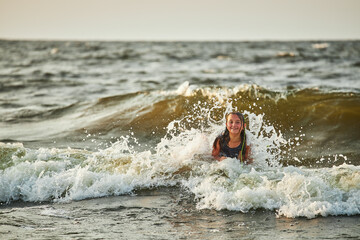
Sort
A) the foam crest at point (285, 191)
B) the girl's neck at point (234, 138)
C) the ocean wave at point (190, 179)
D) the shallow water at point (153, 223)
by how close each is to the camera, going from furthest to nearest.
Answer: the girl's neck at point (234, 138) → the ocean wave at point (190, 179) → the foam crest at point (285, 191) → the shallow water at point (153, 223)

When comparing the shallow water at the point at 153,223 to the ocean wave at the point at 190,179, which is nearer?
the shallow water at the point at 153,223

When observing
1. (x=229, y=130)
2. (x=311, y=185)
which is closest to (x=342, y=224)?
(x=311, y=185)

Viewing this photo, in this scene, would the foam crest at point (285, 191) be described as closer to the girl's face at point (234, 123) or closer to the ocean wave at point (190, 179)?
the ocean wave at point (190, 179)

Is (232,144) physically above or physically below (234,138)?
below

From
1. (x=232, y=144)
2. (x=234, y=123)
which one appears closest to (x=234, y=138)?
(x=232, y=144)

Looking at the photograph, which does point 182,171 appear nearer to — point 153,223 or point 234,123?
point 234,123

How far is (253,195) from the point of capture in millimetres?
6281

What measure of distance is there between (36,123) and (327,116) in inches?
313

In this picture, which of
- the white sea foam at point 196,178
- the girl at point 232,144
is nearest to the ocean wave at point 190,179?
the white sea foam at point 196,178

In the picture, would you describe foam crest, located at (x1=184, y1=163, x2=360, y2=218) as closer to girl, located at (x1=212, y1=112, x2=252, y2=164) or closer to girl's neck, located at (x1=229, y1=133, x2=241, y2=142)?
girl, located at (x1=212, y1=112, x2=252, y2=164)

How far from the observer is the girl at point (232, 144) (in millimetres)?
7684

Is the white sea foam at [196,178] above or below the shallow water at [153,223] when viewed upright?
Result: above

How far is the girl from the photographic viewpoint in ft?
25.2

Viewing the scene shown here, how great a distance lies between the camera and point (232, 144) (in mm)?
7895
